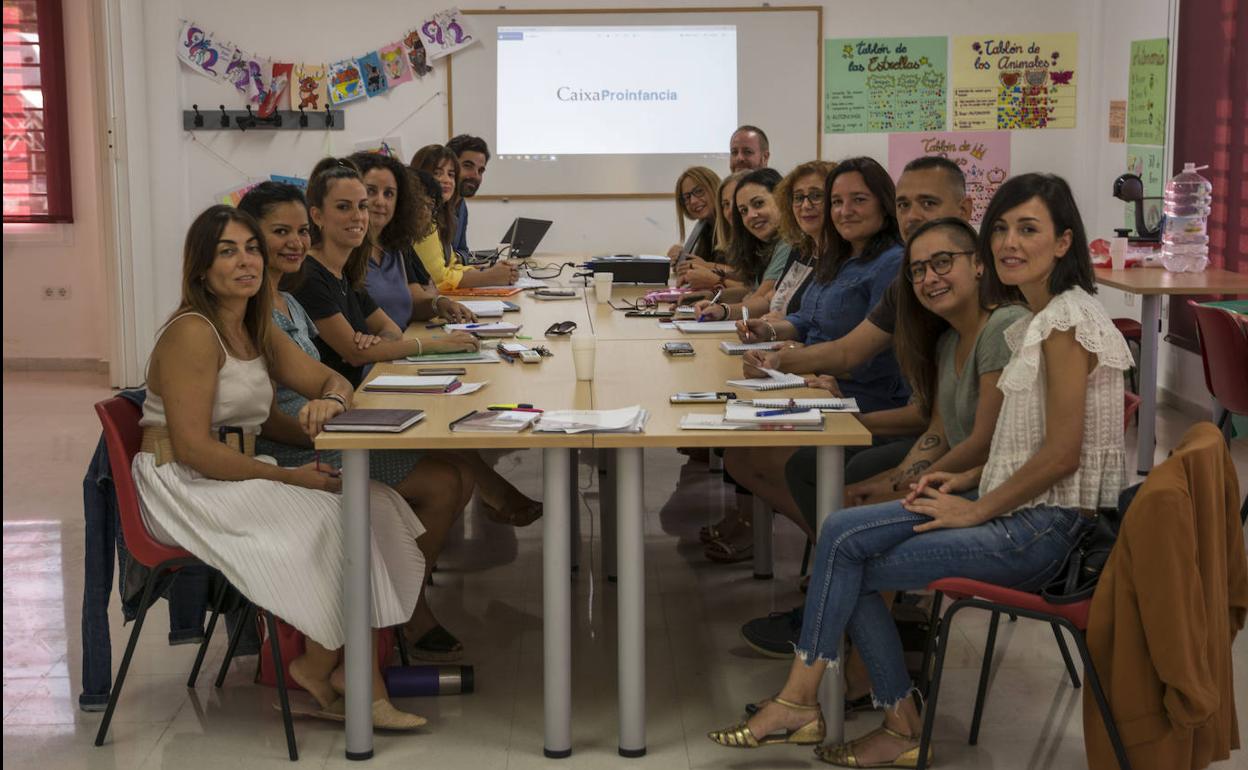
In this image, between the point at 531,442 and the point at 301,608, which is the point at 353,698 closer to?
the point at 301,608

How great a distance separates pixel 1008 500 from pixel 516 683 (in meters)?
1.31

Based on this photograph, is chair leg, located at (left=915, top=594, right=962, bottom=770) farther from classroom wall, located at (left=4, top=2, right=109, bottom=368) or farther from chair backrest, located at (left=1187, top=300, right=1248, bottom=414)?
classroom wall, located at (left=4, top=2, right=109, bottom=368)

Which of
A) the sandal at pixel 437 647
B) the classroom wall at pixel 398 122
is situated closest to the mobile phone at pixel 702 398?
the sandal at pixel 437 647

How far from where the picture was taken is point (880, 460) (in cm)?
329

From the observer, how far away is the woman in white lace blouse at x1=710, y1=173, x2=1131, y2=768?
253 cm

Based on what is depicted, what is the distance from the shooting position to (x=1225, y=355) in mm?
4273

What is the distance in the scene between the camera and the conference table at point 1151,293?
4.97 m

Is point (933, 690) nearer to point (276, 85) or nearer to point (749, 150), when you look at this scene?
point (749, 150)

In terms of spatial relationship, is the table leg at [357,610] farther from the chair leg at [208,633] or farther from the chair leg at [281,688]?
the chair leg at [208,633]

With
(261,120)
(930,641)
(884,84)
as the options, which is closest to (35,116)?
(261,120)

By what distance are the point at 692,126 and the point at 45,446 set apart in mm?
3839

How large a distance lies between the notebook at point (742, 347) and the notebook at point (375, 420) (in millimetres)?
1192

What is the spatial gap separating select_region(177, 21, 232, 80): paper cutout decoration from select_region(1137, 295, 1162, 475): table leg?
16.3 ft

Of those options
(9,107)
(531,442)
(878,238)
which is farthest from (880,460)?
(9,107)
